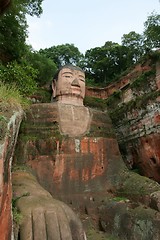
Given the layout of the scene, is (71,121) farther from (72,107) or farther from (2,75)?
(2,75)

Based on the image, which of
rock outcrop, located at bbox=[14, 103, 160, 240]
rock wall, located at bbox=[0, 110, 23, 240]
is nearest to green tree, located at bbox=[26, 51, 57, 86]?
rock outcrop, located at bbox=[14, 103, 160, 240]

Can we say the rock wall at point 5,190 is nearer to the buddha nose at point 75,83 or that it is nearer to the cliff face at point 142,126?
the cliff face at point 142,126

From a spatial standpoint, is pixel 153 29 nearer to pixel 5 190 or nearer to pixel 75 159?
pixel 75 159

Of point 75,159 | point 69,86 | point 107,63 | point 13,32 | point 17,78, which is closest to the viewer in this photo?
point 17,78

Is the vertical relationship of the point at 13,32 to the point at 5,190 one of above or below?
above

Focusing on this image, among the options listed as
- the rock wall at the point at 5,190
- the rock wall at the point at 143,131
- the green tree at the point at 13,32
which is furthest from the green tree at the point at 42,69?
the rock wall at the point at 5,190

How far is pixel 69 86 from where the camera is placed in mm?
9523

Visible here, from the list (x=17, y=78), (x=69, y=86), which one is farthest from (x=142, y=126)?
(x=17, y=78)

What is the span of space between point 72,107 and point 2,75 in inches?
95.8

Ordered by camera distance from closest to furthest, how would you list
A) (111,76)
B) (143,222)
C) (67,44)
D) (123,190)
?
(143,222) < (123,190) < (111,76) < (67,44)

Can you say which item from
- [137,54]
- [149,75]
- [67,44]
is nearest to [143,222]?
[149,75]

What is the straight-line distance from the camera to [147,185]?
22.4ft

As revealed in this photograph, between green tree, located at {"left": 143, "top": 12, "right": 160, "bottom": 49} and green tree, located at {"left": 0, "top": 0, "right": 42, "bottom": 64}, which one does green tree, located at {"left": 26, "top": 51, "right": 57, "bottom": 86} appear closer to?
green tree, located at {"left": 0, "top": 0, "right": 42, "bottom": 64}

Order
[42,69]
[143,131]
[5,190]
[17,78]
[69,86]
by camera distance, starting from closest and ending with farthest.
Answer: [5,190] → [17,78] → [143,131] → [69,86] → [42,69]
